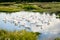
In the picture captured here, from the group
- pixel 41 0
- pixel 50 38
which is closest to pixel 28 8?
pixel 41 0

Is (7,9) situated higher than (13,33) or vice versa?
(13,33)

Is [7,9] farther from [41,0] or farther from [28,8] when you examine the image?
[41,0]

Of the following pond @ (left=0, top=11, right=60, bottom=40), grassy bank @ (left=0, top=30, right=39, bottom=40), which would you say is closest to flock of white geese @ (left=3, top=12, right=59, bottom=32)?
pond @ (left=0, top=11, right=60, bottom=40)

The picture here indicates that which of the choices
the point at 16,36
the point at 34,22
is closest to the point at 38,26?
the point at 34,22

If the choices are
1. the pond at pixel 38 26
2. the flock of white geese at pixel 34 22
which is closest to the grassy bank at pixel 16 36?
the pond at pixel 38 26

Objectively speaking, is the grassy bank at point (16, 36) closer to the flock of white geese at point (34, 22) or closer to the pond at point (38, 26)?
the pond at point (38, 26)

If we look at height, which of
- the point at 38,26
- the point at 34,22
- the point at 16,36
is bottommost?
the point at 34,22

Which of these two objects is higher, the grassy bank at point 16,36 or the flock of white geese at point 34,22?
the grassy bank at point 16,36

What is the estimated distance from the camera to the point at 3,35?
69.8 ft

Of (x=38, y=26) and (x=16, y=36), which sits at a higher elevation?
(x=16, y=36)

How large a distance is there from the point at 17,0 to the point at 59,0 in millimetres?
19796

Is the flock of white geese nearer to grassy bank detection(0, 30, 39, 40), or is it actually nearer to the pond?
the pond

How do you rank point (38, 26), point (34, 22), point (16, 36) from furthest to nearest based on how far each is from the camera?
1. point (34, 22)
2. point (38, 26)
3. point (16, 36)

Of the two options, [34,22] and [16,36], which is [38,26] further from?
[16,36]
